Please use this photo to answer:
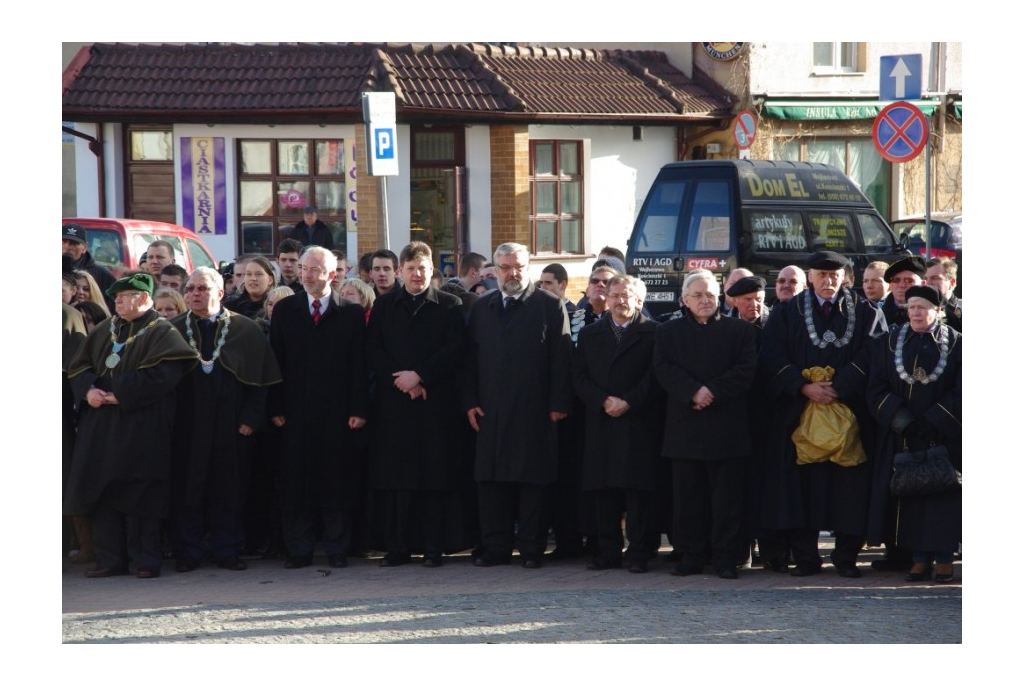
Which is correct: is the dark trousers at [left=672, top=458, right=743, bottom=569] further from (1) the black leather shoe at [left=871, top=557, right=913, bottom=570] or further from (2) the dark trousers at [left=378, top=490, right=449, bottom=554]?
(2) the dark trousers at [left=378, top=490, right=449, bottom=554]

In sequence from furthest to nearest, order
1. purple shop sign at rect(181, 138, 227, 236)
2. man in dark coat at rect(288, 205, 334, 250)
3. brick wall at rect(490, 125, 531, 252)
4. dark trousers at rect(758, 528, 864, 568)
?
1. brick wall at rect(490, 125, 531, 252)
2. purple shop sign at rect(181, 138, 227, 236)
3. man in dark coat at rect(288, 205, 334, 250)
4. dark trousers at rect(758, 528, 864, 568)

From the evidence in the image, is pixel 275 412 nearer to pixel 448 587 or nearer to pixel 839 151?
pixel 448 587

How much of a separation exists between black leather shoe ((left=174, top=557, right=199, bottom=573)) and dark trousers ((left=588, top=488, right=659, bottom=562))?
8.21 ft

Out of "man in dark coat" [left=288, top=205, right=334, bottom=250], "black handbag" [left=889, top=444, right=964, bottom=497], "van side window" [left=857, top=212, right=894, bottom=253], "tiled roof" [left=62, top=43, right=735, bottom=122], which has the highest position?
"tiled roof" [left=62, top=43, right=735, bottom=122]

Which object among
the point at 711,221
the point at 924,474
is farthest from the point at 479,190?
the point at 924,474

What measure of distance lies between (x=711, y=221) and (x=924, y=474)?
9.71m

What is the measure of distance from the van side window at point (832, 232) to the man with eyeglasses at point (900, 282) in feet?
26.8

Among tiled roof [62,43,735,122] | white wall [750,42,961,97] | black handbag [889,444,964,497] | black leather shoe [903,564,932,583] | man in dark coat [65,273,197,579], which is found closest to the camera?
black handbag [889,444,964,497]

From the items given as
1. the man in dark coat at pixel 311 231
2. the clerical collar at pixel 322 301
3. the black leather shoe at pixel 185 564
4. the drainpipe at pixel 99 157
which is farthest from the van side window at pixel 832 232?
the drainpipe at pixel 99 157

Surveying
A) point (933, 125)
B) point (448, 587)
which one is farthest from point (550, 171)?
point (448, 587)

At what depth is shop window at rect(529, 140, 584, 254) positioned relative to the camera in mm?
24406

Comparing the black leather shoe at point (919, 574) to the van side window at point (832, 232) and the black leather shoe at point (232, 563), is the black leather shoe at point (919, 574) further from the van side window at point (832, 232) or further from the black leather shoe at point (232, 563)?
the van side window at point (832, 232)

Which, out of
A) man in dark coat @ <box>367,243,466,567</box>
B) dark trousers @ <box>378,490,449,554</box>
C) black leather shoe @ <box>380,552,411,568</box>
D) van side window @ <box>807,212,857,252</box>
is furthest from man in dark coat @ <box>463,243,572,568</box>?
van side window @ <box>807,212,857,252</box>

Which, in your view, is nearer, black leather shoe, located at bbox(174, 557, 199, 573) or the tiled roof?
black leather shoe, located at bbox(174, 557, 199, 573)
